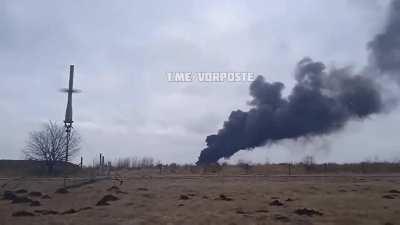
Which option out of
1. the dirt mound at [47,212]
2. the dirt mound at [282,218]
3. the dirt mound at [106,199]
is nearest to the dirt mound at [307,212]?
the dirt mound at [282,218]

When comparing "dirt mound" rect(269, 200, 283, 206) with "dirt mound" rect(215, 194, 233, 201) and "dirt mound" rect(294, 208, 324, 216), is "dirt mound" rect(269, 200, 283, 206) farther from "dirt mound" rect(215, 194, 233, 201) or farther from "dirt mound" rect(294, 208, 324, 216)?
"dirt mound" rect(215, 194, 233, 201)

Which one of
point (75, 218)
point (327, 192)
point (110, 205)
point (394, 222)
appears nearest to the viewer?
point (394, 222)

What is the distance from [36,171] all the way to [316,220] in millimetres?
54559

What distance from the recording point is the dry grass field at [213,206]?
68.6 ft

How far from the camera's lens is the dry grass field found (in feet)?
68.6

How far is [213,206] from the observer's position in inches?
1002

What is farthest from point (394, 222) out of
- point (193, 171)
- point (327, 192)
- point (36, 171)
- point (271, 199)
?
point (36, 171)

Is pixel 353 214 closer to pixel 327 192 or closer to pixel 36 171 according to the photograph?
Answer: pixel 327 192

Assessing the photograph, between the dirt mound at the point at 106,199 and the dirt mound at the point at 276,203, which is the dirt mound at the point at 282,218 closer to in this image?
the dirt mound at the point at 276,203

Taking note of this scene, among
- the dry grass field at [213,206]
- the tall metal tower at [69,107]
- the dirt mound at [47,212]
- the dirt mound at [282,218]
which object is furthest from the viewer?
the tall metal tower at [69,107]

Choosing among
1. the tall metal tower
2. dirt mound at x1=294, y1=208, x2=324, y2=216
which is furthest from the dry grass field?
the tall metal tower

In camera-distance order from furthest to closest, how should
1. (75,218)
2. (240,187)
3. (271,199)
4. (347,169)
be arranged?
(347,169) → (240,187) → (271,199) → (75,218)

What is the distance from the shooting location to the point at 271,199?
28.4 metres

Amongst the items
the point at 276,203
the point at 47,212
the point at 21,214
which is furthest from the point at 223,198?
the point at 21,214
